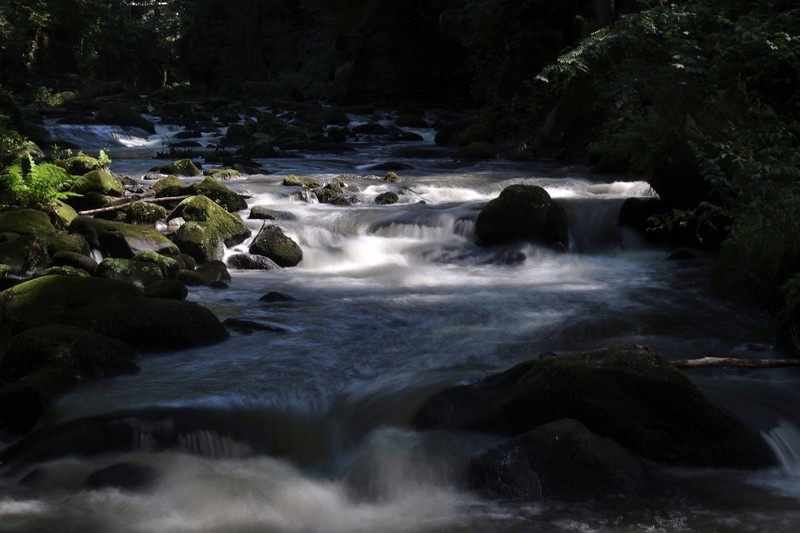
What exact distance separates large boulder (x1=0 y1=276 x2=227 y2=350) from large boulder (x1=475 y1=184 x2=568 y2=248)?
5.16 metres

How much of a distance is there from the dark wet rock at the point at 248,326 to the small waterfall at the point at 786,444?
4.10 metres

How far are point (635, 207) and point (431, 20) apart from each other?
2405 centimetres

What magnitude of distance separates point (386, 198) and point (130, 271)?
6060 mm

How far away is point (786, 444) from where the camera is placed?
16.6ft

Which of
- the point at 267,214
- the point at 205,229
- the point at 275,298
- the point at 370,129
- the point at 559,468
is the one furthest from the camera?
the point at 370,129

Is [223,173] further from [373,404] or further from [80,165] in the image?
[373,404]

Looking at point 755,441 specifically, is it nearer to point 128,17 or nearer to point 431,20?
point 431,20

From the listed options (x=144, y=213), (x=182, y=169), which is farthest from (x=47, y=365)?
(x=182, y=169)

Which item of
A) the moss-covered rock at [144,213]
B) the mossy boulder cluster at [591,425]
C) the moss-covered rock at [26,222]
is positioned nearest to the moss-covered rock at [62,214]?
the moss-covered rock at [26,222]

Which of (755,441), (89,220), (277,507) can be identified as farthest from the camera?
(89,220)

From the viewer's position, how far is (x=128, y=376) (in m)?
6.06

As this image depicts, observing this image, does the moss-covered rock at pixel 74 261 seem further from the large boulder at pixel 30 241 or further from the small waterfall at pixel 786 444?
the small waterfall at pixel 786 444

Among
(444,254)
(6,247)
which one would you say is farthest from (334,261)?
(6,247)

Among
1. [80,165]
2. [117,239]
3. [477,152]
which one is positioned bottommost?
[117,239]
